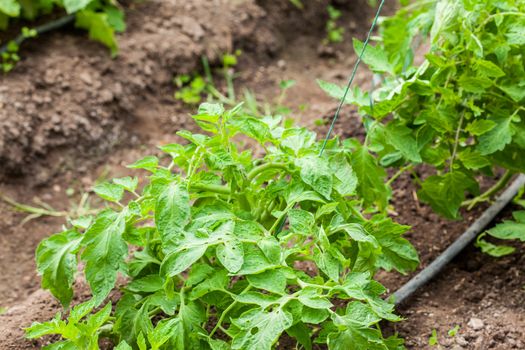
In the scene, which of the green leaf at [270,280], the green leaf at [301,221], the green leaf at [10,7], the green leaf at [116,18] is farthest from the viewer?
the green leaf at [116,18]

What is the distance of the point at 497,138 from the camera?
245cm

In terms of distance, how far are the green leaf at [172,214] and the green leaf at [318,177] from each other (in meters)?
0.35

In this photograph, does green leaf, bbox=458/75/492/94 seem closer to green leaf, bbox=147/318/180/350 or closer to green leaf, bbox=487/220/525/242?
green leaf, bbox=487/220/525/242

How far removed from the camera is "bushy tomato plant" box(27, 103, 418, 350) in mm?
1950

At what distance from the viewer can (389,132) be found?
249 centimetres

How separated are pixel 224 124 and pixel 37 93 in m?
1.93

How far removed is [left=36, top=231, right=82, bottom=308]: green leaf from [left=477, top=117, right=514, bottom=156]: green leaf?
4.46 ft

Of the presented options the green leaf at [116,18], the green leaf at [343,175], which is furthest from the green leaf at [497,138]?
the green leaf at [116,18]

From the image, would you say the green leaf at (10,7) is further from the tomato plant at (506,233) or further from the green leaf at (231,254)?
the tomato plant at (506,233)

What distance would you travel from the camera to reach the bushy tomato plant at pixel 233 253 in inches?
76.8

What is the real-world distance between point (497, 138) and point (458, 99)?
0.60 feet

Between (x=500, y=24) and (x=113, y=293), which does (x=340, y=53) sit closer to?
(x=500, y=24)

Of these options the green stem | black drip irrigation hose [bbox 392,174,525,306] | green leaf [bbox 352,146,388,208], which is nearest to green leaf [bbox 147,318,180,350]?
the green stem

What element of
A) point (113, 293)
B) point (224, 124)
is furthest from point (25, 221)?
point (224, 124)
